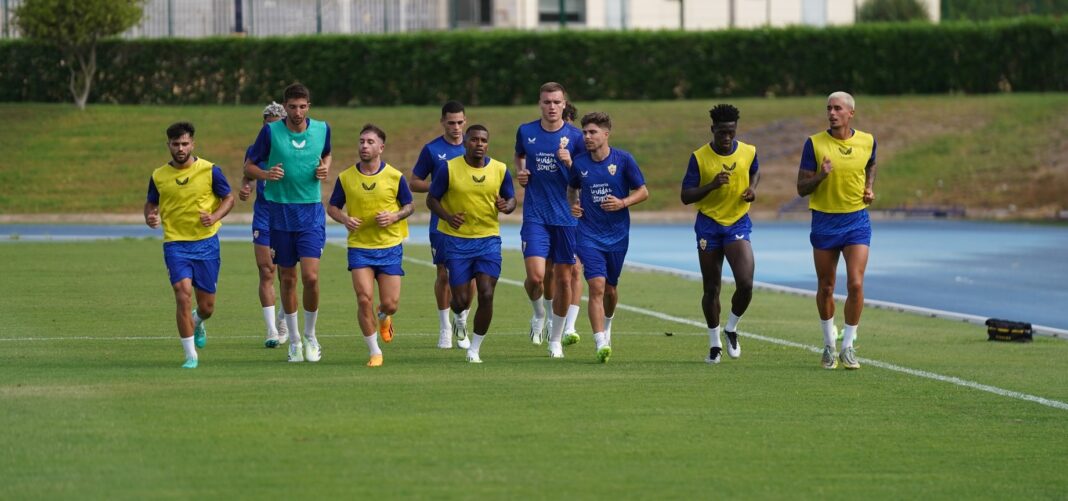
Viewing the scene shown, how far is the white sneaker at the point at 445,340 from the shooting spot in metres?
15.2

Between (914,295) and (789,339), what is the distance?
A: 268 inches

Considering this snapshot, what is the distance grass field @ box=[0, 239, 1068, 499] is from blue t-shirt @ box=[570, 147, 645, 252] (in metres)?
0.99

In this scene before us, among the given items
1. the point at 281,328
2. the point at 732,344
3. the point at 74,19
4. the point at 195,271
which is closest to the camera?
the point at 195,271

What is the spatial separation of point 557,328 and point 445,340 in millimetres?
1255

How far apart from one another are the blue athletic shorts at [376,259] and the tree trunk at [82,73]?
38.6 meters

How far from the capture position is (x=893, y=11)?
234ft

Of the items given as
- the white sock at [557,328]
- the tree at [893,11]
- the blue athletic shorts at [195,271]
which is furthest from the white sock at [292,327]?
the tree at [893,11]

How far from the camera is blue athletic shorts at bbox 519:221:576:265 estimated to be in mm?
14508

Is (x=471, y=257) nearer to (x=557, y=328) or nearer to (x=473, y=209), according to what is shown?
(x=473, y=209)

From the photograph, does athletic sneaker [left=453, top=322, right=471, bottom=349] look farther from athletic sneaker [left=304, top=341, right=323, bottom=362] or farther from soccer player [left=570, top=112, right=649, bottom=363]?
athletic sneaker [left=304, top=341, right=323, bottom=362]

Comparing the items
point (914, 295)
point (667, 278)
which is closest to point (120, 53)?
point (667, 278)

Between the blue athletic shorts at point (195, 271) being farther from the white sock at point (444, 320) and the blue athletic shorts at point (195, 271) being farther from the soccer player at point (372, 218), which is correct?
the white sock at point (444, 320)

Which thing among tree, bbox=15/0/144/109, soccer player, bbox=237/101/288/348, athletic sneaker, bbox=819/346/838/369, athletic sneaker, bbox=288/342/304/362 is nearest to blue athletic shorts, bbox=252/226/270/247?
soccer player, bbox=237/101/288/348

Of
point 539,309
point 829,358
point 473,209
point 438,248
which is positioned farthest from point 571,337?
point 829,358
